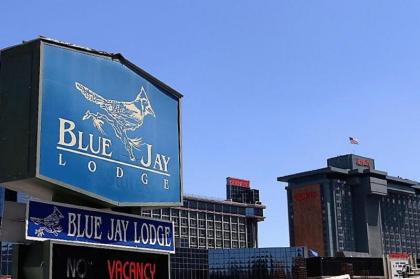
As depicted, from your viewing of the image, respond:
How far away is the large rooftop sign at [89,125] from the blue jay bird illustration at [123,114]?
30 millimetres

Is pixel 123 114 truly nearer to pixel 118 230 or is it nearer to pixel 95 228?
pixel 118 230

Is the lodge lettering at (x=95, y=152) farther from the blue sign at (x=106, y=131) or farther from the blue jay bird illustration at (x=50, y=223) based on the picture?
the blue jay bird illustration at (x=50, y=223)

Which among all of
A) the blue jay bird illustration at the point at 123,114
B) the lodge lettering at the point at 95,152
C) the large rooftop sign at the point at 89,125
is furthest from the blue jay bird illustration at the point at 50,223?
the blue jay bird illustration at the point at 123,114

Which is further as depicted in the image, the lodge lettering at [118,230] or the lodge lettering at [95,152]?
the lodge lettering at [118,230]

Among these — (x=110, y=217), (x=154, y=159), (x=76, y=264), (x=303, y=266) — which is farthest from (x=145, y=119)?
(x=303, y=266)

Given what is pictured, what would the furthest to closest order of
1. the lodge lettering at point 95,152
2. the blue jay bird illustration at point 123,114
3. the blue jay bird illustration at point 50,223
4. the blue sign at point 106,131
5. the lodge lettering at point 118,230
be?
the blue jay bird illustration at point 123,114, the lodge lettering at point 118,230, the lodge lettering at point 95,152, the blue sign at point 106,131, the blue jay bird illustration at point 50,223

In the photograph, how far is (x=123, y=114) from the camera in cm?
2000

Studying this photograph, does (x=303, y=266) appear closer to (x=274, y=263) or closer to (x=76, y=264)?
(x=274, y=263)

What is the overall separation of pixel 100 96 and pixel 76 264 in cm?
495

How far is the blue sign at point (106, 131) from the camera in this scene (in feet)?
56.6

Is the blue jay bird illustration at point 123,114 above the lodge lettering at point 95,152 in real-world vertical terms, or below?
above

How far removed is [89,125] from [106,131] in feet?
2.65

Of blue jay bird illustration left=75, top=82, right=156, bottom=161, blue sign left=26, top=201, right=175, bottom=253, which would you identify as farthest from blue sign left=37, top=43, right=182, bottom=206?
blue sign left=26, top=201, right=175, bottom=253

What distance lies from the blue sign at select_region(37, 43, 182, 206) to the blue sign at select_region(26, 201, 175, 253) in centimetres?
58
